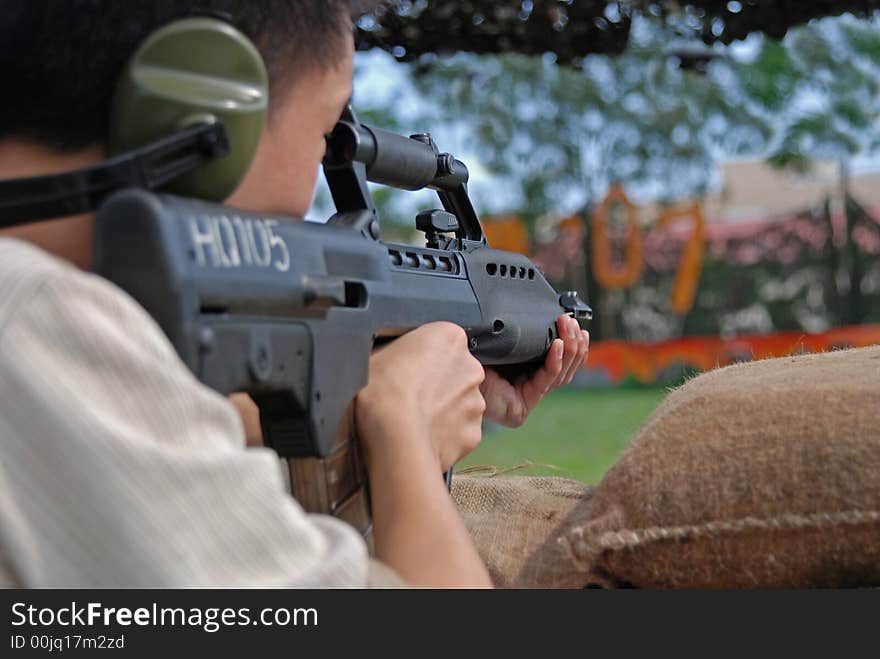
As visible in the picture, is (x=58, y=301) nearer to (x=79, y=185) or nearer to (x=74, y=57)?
(x=79, y=185)

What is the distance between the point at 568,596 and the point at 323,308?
350 millimetres

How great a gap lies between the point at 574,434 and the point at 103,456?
5.99 m

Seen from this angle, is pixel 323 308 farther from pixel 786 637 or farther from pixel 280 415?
pixel 786 637

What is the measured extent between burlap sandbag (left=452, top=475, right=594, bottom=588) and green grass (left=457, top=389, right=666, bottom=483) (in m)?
1.96

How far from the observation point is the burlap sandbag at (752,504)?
3.88ft

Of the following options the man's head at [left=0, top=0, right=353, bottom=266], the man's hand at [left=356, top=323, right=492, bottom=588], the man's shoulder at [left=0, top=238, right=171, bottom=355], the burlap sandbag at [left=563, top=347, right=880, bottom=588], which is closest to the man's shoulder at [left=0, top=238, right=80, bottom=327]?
the man's shoulder at [left=0, top=238, right=171, bottom=355]

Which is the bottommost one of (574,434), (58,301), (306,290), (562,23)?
(574,434)

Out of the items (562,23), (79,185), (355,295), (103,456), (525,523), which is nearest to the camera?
(103,456)

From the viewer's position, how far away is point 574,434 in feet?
21.5

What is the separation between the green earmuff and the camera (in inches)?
33.4

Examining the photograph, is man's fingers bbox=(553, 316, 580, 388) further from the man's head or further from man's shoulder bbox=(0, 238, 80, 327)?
man's shoulder bbox=(0, 238, 80, 327)

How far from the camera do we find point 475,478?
1884 mm

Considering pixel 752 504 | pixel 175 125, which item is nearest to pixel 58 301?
pixel 175 125

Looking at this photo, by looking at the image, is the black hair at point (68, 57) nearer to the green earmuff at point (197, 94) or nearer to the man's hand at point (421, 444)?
the green earmuff at point (197, 94)
